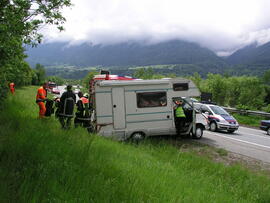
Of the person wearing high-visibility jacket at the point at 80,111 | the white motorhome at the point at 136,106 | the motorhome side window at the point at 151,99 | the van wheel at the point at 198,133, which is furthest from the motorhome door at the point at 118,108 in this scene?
the van wheel at the point at 198,133

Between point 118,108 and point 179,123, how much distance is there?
292 cm

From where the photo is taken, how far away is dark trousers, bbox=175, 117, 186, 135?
33.0ft

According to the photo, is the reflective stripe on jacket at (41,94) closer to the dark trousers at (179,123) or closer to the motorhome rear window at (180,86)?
the motorhome rear window at (180,86)

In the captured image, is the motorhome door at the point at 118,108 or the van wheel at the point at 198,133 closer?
the motorhome door at the point at 118,108

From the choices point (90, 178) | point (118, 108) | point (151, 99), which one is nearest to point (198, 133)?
point (151, 99)

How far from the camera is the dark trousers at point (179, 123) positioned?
10.1 metres

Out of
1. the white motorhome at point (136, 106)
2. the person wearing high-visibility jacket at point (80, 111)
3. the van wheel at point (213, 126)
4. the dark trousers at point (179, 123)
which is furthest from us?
the van wheel at point (213, 126)

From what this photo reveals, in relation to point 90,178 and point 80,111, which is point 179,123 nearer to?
point 80,111

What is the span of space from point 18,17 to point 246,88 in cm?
7074

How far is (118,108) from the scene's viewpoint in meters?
9.19

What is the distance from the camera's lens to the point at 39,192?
2.79 m

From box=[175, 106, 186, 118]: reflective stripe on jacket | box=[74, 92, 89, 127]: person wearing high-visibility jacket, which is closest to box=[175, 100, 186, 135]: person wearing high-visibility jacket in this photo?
box=[175, 106, 186, 118]: reflective stripe on jacket

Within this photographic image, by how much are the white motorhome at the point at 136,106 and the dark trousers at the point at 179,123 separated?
314mm

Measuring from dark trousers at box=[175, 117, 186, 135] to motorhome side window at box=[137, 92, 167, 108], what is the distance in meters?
1.02
